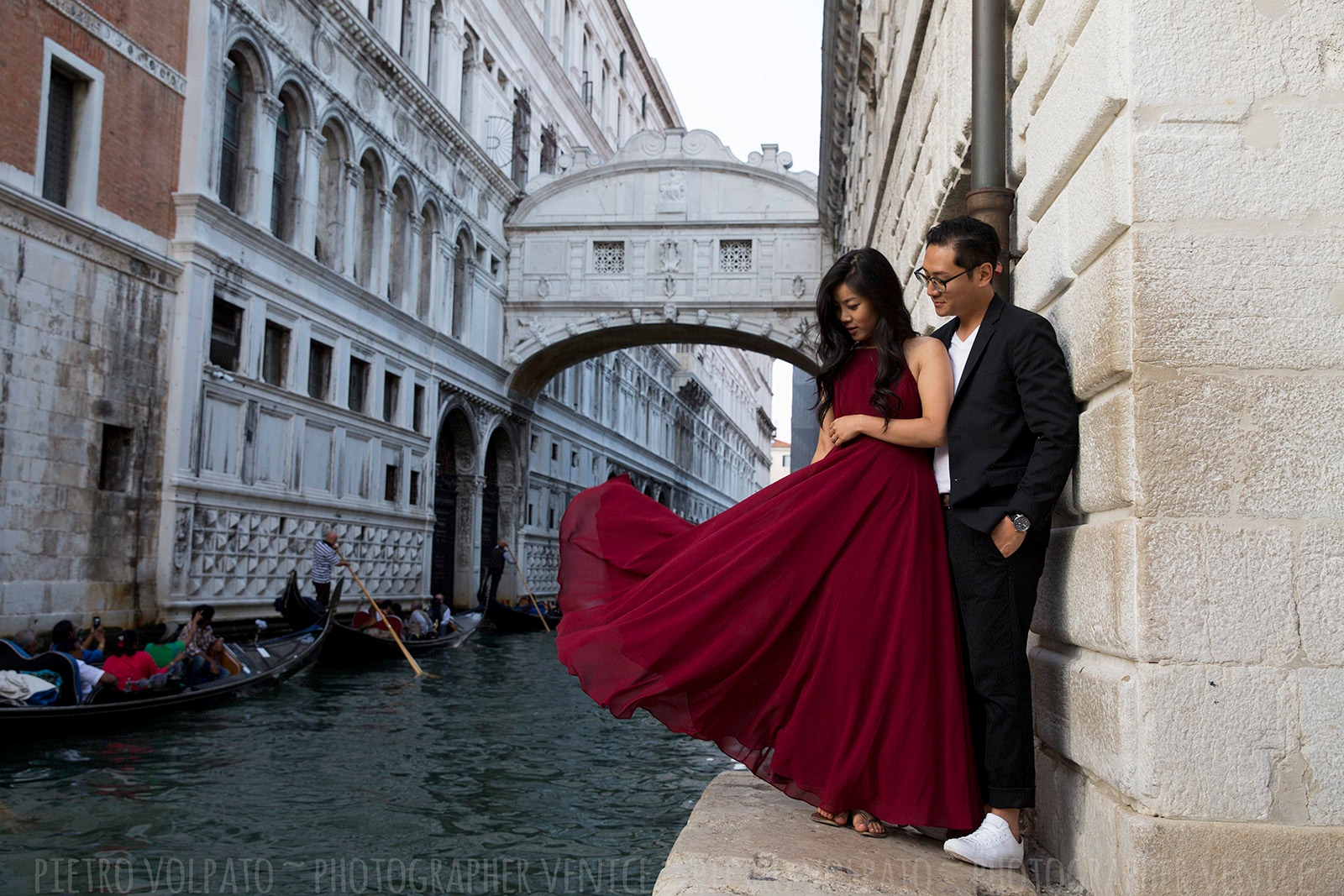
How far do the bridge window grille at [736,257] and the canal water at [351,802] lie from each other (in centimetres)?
1152

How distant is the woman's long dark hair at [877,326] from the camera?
99.1 inches

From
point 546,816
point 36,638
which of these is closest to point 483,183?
point 36,638

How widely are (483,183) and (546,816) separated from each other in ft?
49.2

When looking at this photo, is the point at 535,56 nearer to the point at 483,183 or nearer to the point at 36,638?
the point at 483,183

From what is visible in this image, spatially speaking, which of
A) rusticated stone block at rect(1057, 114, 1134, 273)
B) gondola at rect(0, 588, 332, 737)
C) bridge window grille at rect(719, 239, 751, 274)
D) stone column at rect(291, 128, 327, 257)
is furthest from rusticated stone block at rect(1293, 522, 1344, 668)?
bridge window grille at rect(719, 239, 751, 274)

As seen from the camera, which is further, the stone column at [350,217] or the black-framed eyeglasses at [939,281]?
the stone column at [350,217]

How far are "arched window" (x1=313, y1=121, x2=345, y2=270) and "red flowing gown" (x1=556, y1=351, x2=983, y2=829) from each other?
12068 mm

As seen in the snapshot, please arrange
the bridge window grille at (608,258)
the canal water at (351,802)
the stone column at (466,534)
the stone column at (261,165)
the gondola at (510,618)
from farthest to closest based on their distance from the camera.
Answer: the bridge window grille at (608,258), the stone column at (466,534), the gondola at (510,618), the stone column at (261,165), the canal water at (351,802)

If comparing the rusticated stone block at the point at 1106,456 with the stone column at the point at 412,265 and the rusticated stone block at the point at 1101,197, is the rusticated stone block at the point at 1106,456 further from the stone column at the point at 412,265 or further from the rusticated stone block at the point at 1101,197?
the stone column at the point at 412,265

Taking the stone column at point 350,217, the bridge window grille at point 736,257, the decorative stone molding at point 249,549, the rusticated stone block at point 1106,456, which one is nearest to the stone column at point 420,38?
the stone column at point 350,217

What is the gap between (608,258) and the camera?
1922cm

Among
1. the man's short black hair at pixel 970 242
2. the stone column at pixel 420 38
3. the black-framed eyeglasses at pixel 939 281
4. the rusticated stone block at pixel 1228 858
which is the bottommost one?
the rusticated stone block at pixel 1228 858

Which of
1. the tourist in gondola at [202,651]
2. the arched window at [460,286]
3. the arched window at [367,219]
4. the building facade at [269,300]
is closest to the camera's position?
the tourist in gondola at [202,651]

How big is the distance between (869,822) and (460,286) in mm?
16269
